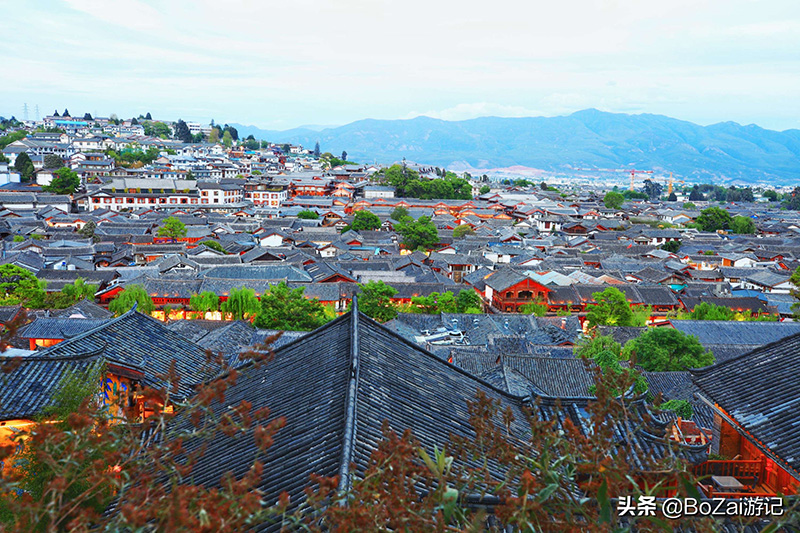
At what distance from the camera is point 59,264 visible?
39.2m

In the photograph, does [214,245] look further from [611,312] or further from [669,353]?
[669,353]

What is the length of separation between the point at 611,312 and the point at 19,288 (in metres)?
29.7

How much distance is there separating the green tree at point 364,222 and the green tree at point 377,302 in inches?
1154

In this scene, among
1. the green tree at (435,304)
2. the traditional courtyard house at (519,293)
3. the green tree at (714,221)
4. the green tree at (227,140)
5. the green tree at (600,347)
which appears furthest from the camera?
the green tree at (227,140)

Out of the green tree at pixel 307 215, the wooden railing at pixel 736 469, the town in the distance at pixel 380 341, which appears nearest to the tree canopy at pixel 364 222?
the town in the distance at pixel 380 341

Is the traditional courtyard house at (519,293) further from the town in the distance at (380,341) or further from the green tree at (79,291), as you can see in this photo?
the green tree at (79,291)

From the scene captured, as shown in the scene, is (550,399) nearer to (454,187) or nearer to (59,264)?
(59,264)

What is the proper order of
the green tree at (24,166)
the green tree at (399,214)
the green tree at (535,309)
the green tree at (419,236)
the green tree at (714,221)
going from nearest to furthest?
the green tree at (535,309)
the green tree at (419,236)
the green tree at (399,214)
the green tree at (24,166)
the green tree at (714,221)

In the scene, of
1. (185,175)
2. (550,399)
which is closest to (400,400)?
(550,399)

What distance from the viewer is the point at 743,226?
7169 centimetres

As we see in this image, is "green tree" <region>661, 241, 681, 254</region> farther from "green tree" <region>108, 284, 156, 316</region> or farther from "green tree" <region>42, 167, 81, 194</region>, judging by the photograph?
"green tree" <region>42, 167, 81, 194</region>

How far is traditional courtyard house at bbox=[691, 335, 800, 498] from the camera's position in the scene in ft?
24.0

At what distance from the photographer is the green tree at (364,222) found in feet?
194

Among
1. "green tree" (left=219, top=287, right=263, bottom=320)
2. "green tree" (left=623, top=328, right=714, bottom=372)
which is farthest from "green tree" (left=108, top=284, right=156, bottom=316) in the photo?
"green tree" (left=623, top=328, right=714, bottom=372)
